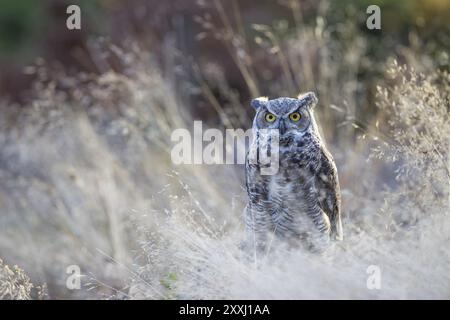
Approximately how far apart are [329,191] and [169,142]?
191 centimetres

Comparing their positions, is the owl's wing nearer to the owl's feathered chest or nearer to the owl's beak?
the owl's feathered chest

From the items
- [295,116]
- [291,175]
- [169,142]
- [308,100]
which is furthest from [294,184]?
[169,142]

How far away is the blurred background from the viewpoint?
349cm

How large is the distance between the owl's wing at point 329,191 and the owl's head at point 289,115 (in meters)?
0.19

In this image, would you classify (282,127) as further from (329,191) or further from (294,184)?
(329,191)

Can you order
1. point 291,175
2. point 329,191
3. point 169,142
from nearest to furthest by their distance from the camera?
point 291,175
point 329,191
point 169,142

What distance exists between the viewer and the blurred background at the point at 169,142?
3488 millimetres

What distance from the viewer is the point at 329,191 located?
3758 millimetres

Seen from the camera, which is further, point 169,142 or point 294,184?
point 169,142

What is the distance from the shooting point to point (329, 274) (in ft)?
9.90

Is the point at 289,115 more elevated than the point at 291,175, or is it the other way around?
the point at 289,115

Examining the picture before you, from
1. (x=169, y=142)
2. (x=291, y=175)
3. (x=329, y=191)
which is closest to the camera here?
(x=291, y=175)

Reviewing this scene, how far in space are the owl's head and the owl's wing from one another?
19cm
